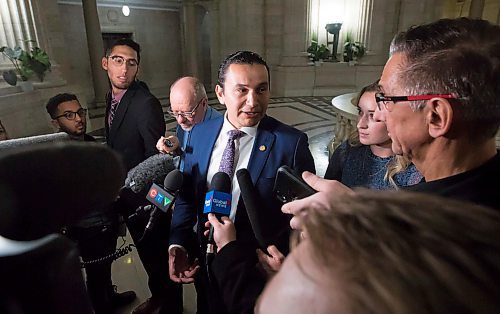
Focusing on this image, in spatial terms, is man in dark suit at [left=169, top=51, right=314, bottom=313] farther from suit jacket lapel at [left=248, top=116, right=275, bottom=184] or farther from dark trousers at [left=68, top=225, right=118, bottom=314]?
dark trousers at [left=68, top=225, right=118, bottom=314]

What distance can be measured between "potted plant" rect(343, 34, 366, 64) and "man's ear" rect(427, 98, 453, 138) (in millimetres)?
10863

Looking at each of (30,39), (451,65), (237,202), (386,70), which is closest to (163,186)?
(237,202)

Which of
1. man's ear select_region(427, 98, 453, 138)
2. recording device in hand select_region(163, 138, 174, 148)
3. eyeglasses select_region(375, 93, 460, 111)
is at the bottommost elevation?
recording device in hand select_region(163, 138, 174, 148)

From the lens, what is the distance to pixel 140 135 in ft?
7.11

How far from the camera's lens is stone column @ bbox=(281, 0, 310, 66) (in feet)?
34.5

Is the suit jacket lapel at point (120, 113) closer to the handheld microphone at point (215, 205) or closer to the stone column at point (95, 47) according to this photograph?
the handheld microphone at point (215, 205)

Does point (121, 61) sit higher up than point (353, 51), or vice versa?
point (121, 61)

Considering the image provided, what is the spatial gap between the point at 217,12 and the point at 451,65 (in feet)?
38.5

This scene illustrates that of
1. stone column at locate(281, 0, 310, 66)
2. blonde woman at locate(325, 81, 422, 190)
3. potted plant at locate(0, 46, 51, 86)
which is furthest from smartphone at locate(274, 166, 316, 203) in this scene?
stone column at locate(281, 0, 310, 66)

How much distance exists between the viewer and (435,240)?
34cm

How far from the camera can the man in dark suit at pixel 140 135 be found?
2.04 meters

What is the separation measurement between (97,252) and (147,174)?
0.54 metres

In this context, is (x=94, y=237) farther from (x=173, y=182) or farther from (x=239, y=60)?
(x=239, y=60)

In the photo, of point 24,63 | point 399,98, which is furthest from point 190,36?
point 399,98
